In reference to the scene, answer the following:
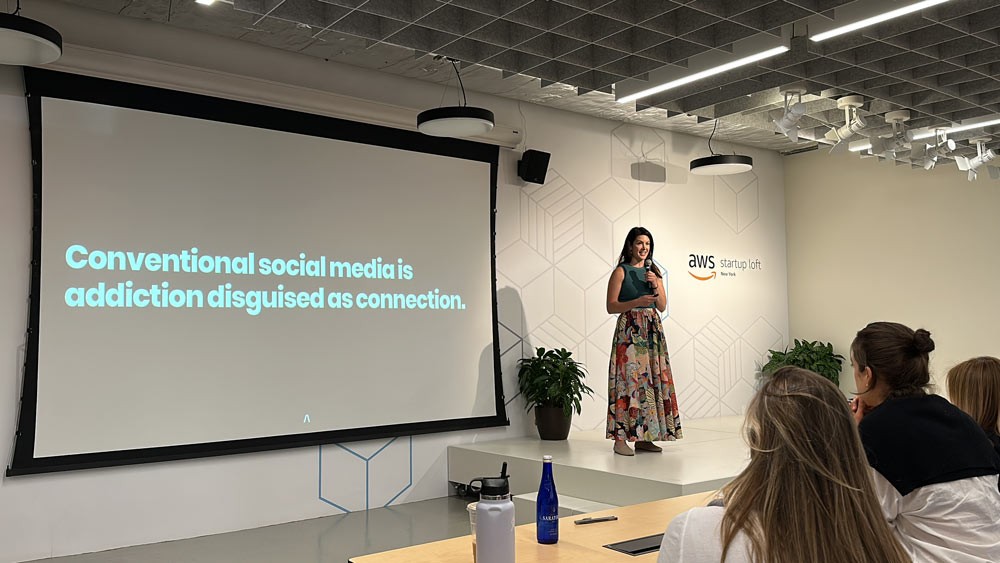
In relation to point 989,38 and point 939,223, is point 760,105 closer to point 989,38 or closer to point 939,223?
point 989,38

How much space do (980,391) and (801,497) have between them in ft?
5.40

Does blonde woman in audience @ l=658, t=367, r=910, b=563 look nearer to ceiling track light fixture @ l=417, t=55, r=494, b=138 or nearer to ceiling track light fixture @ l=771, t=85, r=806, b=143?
ceiling track light fixture @ l=417, t=55, r=494, b=138

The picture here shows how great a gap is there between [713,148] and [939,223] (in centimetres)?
222

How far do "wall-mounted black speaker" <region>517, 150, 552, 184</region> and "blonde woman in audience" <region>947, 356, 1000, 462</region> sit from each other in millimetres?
4261

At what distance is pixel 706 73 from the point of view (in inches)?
183

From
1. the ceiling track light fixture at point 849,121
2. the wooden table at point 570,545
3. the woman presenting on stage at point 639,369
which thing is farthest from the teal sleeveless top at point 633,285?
the wooden table at point 570,545

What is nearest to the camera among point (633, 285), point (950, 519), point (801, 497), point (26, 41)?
point (801, 497)

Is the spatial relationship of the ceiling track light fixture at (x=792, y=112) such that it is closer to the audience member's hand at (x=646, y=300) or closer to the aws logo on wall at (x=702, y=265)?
the audience member's hand at (x=646, y=300)

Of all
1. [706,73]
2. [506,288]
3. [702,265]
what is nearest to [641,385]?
[506,288]

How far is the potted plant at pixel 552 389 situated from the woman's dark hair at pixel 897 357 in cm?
413

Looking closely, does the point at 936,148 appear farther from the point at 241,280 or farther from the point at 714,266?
the point at 241,280

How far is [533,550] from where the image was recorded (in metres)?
1.99

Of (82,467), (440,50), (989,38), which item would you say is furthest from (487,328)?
(989,38)

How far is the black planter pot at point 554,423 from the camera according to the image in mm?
6250
